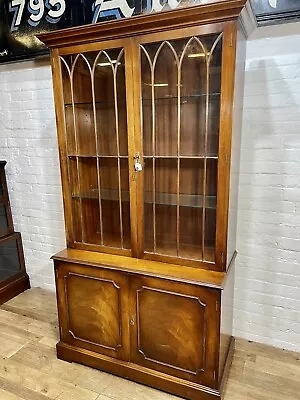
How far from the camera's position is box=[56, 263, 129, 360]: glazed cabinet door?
6.01 feet

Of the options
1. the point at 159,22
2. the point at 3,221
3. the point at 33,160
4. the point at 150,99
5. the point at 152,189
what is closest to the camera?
the point at 159,22

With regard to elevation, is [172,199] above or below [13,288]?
above

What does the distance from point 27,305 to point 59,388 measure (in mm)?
1056

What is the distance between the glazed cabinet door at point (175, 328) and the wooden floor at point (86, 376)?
0.20 m

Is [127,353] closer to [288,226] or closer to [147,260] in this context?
[147,260]

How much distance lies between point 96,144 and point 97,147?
20mm

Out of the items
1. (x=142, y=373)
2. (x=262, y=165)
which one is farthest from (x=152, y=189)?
(x=142, y=373)

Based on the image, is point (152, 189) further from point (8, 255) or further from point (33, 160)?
point (8, 255)

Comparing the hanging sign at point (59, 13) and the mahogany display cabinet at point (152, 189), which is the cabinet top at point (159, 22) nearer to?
the mahogany display cabinet at point (152, 189)

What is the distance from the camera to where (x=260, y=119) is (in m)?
1.87

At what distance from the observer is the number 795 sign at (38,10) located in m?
2.21

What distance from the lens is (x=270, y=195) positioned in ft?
6.36

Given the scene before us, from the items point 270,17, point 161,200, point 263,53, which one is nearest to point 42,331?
point 161,200

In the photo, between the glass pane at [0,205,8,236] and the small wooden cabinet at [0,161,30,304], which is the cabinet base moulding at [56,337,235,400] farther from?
the glass pane at [0,205,8,236]
